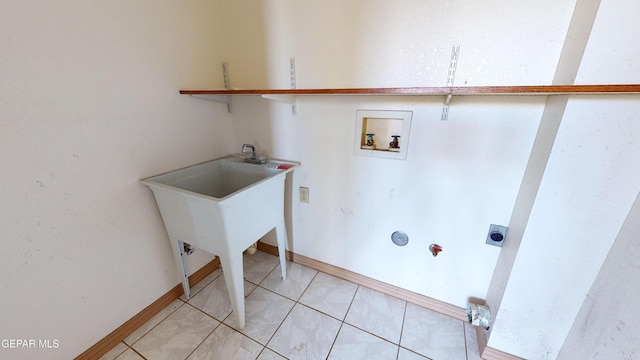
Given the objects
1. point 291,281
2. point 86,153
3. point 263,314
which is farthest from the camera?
point 291,281

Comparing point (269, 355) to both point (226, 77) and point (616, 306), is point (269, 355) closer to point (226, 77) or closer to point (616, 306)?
point (616, 306)

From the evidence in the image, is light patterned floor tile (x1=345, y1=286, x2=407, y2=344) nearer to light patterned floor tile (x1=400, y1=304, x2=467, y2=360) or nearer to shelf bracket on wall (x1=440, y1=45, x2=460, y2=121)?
light patterned floor tile (x1=400, y1=304, x2=467, y2=360)

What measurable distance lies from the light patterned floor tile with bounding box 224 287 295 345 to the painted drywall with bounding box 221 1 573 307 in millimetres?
452

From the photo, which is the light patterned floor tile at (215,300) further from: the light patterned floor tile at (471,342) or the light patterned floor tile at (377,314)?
the light patterned floor tile at (471,342)

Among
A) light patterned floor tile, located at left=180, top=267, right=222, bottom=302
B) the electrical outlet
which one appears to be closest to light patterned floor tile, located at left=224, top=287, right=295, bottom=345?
light patterned floor tile, located at left=180, top=267, right=222, bottom=302

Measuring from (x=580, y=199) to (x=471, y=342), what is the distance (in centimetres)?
91

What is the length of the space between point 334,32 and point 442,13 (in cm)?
51

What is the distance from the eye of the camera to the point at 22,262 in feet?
2.76

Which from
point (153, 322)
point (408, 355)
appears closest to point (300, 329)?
point (408, 355)

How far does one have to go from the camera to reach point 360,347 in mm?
1166

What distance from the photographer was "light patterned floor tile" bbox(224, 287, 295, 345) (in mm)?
1230

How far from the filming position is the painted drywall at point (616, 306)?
68 cm

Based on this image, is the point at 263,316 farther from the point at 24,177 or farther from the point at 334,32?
the point at 334,32

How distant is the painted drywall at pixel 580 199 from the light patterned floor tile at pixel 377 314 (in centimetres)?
52
